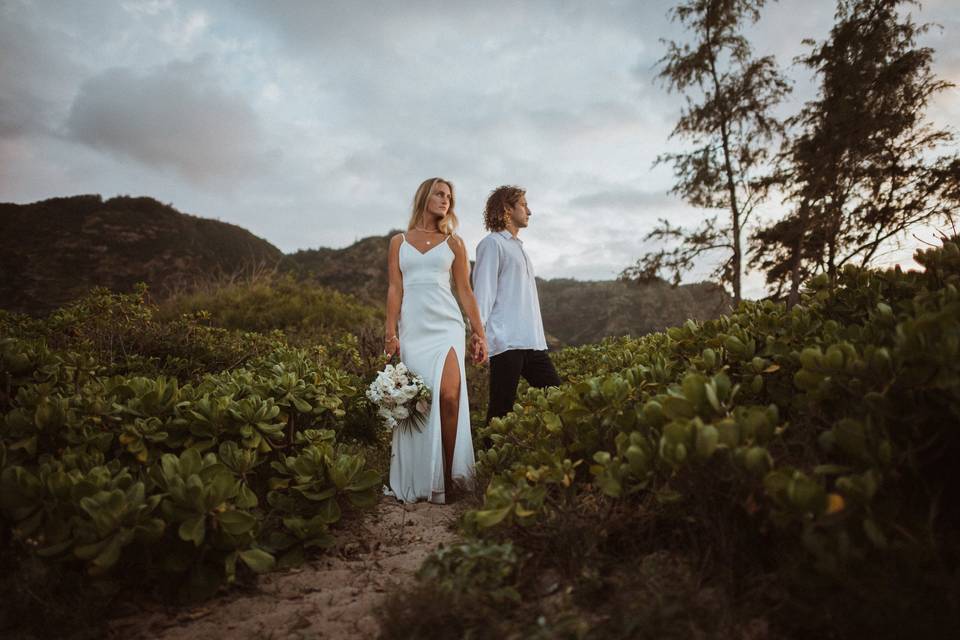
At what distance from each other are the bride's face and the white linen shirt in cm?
64

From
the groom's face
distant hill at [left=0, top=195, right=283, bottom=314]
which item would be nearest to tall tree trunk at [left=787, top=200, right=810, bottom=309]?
the groom's face

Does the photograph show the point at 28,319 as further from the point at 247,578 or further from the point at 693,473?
the point at 693,473

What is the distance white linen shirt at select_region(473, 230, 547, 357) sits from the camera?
14.8ft

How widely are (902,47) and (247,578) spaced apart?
18582 mm

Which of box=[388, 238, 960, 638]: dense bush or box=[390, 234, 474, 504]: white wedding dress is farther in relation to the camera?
box=[390, 234, 474, 504]: white wedding dress

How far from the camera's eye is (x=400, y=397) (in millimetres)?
3607

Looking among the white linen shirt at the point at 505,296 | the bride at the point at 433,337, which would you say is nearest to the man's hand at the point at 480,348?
the bride at the point at 433,337

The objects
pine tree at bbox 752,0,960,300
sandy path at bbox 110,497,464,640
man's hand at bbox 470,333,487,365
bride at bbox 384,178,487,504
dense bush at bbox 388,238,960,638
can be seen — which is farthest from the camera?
pine tree at bbox 752,0,960,300

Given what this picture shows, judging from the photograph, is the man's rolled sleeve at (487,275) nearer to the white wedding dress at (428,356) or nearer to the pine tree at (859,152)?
the white wedding dress at (428,356)

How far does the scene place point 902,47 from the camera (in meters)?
13.0

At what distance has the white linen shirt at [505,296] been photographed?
14.8 ft

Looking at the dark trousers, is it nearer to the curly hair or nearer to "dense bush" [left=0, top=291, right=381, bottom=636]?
the curly hair

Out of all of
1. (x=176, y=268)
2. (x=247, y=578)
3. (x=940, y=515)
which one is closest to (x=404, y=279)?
(x=247, y=578)

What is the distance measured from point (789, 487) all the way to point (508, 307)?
3.35m
